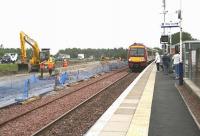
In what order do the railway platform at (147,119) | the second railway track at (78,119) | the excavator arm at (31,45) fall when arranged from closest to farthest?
the railway platform at (147,119) → the second railway track at (78,119) → the excavator arm at (31,45)

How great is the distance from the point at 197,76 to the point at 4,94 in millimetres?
8245

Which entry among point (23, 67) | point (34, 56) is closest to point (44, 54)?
point (34, 56)

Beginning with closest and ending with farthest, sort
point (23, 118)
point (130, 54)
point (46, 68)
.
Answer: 1. point (23, 118)
2. point (46, 68)
3. point (130, 54)

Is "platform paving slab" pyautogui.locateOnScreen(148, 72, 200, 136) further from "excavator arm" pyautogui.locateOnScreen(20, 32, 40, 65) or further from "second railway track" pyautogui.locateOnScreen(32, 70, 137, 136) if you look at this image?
"excavator arm" pyautogui.locateOnScreen(20, 32, 40, 65)

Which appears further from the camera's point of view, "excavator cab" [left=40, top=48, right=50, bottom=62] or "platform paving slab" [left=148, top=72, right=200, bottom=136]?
"excavator cab" [left=40, top=48, right=50, bottom=62]

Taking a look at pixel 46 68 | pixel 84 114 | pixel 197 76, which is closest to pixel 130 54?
pixel 46 68

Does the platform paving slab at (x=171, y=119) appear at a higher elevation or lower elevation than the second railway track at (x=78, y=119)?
higher

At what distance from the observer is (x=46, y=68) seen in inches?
1954

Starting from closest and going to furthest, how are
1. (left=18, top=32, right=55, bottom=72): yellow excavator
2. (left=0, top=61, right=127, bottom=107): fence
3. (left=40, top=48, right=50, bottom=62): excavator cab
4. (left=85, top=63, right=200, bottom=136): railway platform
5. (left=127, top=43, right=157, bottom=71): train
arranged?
(left=85, top=63, right=200, bottom=136): railway platform
(left=0, top=61, right=127, bottom=107): fence
(left=18, top=32, right=55, bottom=72): yellow excavator
(left=40, top=48, right=50, bottom=62): excavator cab
(left=127, top=43, right=157, bottom=71): train

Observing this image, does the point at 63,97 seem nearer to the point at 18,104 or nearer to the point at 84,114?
the point at 18,104

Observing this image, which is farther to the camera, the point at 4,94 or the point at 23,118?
the point at 4,94

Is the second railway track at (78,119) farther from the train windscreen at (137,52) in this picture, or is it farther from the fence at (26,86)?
the train windscreen at (137,52)

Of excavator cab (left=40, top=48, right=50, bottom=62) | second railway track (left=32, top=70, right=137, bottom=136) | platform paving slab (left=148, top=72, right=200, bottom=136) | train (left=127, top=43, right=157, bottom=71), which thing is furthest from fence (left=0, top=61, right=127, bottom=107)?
train (left=127, top=43, right=157, bottom=71)

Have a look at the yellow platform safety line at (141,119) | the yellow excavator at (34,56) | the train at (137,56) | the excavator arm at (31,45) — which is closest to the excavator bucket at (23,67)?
the yellow excavator at (34,56)
